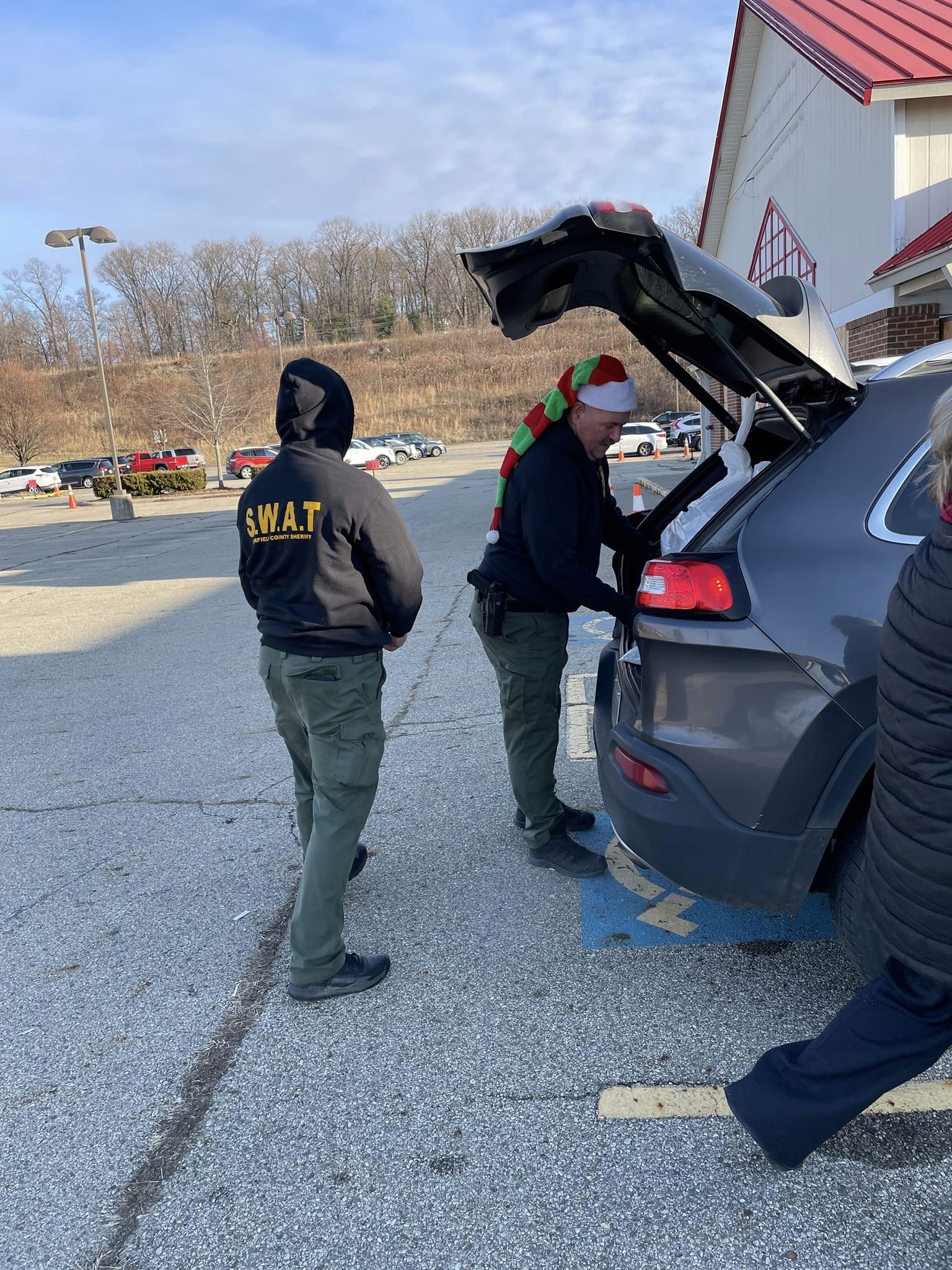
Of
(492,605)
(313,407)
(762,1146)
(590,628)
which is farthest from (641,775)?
(590,628)

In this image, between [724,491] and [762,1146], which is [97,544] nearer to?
[724,491]

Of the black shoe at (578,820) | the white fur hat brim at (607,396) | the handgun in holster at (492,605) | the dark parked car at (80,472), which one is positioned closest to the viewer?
the white fur hat brim at (607,396)

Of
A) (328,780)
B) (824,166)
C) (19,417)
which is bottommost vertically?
(328,780)

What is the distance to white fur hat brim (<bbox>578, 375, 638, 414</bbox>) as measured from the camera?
3162 mm

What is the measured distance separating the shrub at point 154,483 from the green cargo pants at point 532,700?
1346 inches

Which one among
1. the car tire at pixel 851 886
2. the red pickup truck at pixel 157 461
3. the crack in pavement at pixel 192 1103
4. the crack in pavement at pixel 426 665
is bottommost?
the crack in pavement at pixel 192 1103

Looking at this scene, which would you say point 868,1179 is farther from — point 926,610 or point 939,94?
point 939,94

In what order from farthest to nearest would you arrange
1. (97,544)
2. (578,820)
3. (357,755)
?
(97,544) → (578,820) → (357,755)

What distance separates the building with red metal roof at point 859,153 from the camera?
1001 cm

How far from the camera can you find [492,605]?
11.0 feet

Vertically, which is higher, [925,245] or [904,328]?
[925,245]

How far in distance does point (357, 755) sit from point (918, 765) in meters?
1.69

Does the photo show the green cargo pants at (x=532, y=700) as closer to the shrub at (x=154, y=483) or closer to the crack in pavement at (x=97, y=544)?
the crack in pavement at (x=97, y=544)

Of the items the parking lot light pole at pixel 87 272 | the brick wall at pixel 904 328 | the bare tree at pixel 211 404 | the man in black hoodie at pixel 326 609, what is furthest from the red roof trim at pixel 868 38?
the bare tree at pixel 211 404
